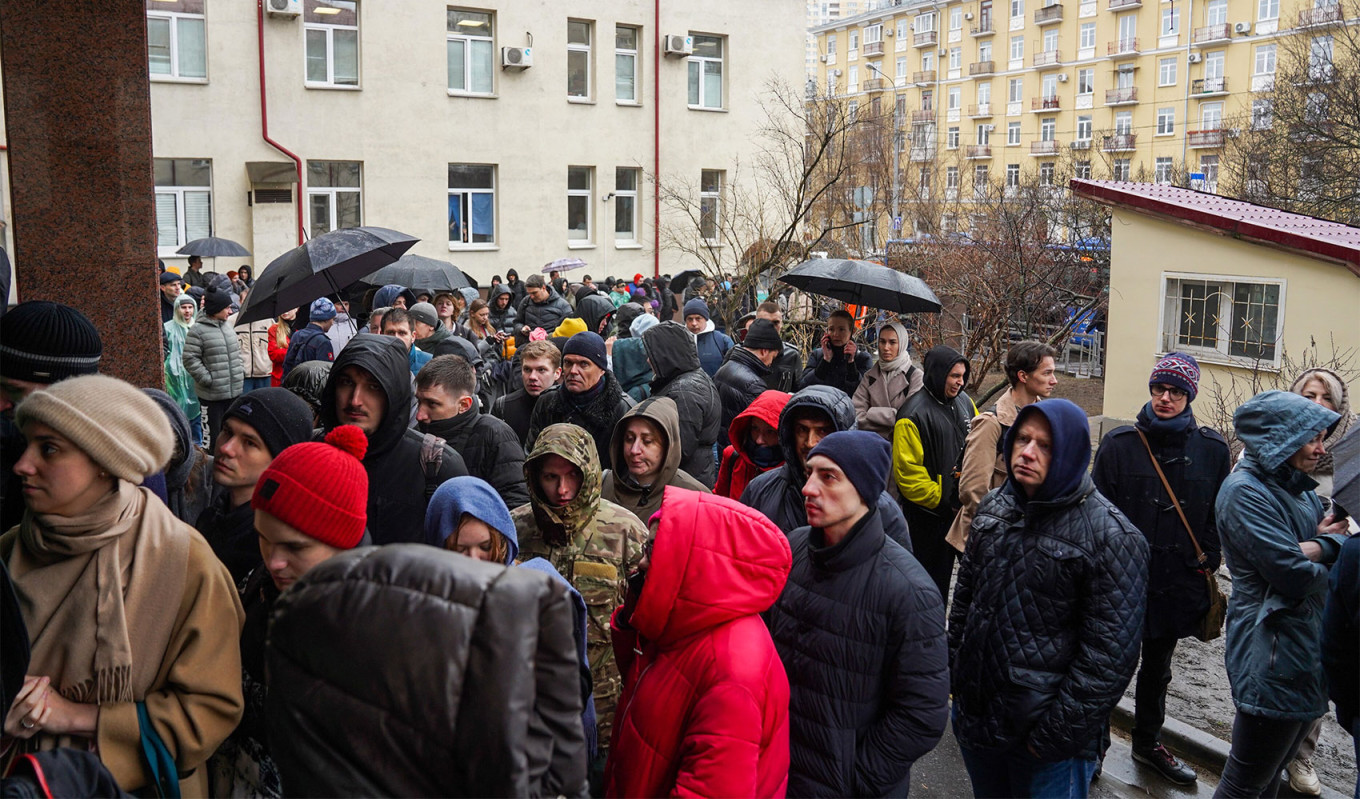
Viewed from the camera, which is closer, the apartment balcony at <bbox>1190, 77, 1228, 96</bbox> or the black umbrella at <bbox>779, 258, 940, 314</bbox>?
the black umbrella at <bbox>779, 258, 940, 314</bbox>

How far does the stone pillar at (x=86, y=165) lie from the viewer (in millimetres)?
5488

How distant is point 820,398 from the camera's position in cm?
452

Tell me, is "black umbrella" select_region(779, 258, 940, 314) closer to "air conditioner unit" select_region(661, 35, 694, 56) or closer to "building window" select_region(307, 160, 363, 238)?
"building window" select_region(307, 160, 363, 238)

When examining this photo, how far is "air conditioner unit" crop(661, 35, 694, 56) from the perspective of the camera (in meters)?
28.6

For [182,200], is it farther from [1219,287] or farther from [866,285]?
Answer: [1219,287]

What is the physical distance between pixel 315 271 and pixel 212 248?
15.9 m

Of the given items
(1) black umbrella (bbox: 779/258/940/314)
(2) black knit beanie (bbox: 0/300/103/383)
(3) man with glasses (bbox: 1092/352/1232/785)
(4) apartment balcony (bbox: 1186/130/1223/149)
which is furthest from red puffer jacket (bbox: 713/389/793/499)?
(4) apartment balcony (bbox: 1186/130/1223/149)

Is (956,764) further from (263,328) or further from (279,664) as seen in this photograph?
(263,328)

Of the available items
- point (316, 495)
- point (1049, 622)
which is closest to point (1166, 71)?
point (1049, 622)

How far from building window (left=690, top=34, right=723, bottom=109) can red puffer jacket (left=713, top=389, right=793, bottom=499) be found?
83.3 ft

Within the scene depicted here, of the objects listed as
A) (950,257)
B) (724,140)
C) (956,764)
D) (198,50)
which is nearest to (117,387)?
(956,764)

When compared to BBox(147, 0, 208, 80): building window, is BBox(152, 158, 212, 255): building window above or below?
below

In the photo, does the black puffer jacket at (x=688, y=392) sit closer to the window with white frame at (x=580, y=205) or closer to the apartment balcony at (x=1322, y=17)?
the window with white frame at (x=580, y=205)

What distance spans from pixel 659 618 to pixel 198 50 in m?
24.1
